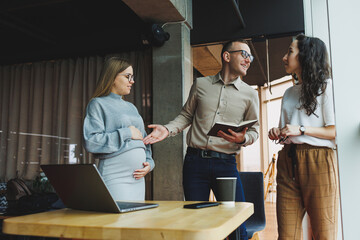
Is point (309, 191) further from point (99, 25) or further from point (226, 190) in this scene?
point (99, 25)

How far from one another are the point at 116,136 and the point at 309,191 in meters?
1.08

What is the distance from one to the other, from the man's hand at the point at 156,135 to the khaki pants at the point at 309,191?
0.76m

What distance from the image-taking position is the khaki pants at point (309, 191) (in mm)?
1777

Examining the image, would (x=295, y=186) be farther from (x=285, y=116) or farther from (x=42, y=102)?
(x=42, y=102)

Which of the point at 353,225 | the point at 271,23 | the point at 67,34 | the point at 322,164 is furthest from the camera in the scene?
the point at 67,34

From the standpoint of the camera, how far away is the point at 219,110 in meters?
2.27

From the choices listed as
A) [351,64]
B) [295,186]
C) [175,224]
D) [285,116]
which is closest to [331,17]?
[351,64]

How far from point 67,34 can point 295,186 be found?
14.5 feet

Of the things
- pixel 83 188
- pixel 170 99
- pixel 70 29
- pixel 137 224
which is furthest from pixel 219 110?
pixel 70 29

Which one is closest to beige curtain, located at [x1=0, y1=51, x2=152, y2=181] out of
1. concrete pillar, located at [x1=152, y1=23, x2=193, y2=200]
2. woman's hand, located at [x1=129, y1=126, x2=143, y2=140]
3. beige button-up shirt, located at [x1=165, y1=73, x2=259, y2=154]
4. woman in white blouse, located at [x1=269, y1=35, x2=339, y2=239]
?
concrete pillar, located at [x1=152, y1=23, x2=193, y2=200]

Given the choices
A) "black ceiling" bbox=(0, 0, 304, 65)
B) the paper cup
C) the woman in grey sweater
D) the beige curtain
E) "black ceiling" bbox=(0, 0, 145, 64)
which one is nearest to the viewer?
the paper cup

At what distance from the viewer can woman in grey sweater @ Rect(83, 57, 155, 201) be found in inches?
75.0

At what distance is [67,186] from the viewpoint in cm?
118

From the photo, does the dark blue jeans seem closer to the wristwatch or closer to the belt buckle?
the belt buckle
